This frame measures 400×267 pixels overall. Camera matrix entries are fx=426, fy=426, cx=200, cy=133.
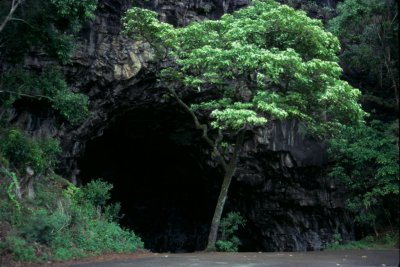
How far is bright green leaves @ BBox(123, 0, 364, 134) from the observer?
13336mm

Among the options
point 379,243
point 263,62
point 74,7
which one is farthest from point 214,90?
point 379,243

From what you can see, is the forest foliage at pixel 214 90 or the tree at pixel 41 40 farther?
the forest foliage at pixel 214 90

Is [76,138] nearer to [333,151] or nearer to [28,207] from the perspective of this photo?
[28,207]

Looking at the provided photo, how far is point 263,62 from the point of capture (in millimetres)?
13367

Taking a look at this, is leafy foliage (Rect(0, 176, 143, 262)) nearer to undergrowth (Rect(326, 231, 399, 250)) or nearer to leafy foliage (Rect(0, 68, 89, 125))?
leafy foliage (Rect(0, 68, 89, 125))

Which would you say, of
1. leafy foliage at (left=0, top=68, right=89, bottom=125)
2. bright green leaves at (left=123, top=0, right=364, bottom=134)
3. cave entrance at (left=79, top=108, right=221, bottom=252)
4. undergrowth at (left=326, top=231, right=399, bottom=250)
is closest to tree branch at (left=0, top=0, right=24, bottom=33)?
leafy foliage at (left=0, top=68, right=89, bottom=125)

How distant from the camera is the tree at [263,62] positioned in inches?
526

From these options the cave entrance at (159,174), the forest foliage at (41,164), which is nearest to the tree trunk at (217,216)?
the forest foliage at (41,164)

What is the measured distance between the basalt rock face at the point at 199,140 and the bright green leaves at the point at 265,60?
8.51 feet

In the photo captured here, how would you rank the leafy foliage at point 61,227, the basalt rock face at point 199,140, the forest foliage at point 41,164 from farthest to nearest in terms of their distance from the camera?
the basalt rock face at point 199,140
the forest foliage at point 41,164
the leafy foliage at point 61,227

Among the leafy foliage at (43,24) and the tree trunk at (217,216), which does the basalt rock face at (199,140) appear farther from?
the tree trunk at (217,216)

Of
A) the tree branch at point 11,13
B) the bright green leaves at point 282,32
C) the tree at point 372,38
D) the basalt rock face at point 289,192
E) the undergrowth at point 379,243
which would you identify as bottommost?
the undergrowth at point 379,243

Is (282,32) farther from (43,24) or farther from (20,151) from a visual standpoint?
(20,151)

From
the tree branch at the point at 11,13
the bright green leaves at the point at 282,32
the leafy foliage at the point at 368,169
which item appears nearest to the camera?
the tree branch at the point at 11,13
